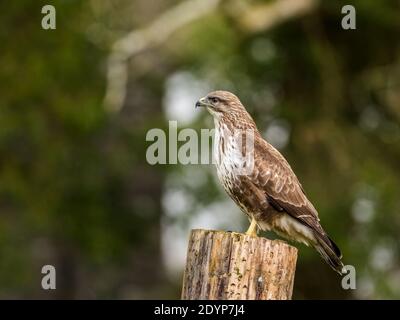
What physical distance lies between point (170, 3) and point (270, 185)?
1195 cm

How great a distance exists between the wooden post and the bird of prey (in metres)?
1.62

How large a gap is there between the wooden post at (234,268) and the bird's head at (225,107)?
7.41 feet

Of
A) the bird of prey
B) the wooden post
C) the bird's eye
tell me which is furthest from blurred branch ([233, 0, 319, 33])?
the wooden post

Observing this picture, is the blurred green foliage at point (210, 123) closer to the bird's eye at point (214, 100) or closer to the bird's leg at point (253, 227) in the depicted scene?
the bird's eye at point (214, 100)

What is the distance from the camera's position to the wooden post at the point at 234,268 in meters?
7.37

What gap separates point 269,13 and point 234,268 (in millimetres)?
11397

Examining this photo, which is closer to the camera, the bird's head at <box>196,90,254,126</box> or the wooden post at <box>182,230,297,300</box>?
the wooden post at <box>182,230,297,300</box>

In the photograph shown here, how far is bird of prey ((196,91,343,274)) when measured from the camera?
916 cm

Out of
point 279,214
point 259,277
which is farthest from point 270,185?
point 259,277

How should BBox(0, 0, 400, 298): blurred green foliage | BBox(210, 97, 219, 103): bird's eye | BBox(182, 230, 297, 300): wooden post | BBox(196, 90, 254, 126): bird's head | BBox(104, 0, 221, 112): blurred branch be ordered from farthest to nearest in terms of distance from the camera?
BBox(104, 0, 221, 112): blurred branch → BBox(0, 0, 400, 298): blurred green foliage → BBox(210, 97, 219, 103): bird's eye → BBox(196, 90, 254, 126): bird's head → BBox(182, 230, 297, 300): wooden post

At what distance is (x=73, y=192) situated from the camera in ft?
61.1

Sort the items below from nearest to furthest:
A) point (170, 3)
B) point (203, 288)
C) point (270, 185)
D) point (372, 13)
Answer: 1. point (203, 288)
2. point (270, 185)
3. point (372, 13)
4. point (170, 3)

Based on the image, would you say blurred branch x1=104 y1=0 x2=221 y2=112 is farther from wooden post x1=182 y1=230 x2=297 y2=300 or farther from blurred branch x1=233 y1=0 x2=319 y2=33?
wooden post x1=182 y1=230 x2=297 y2=300

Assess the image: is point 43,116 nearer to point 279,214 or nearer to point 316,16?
point 316,16
